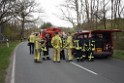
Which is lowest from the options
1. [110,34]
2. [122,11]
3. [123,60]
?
[123,60]

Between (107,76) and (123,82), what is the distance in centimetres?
148

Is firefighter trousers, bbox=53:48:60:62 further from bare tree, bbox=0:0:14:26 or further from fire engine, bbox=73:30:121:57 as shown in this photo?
bare tree, bbox=0:0:14:26

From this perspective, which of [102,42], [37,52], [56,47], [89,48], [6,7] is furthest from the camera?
[6,7]

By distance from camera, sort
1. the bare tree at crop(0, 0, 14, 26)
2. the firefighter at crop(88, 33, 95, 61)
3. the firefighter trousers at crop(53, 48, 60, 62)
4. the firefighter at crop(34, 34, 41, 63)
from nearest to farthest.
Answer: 1. the firefighter trousers at crop(53, 48, 60, 62)
2. the firefighter at crop(34, 34, 41, 63)
3. the firefighter at crop(88, 33, 95, 61)
4. the bare tree at crop(0, 0, 14, 26)

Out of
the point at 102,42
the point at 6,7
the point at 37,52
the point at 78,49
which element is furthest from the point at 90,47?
the point at 6,7

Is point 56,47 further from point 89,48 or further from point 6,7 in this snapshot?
point 6,7

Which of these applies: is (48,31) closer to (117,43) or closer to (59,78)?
(117,43)

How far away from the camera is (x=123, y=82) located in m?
11.5

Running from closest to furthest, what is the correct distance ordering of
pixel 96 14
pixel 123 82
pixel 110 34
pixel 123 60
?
pixel 123 82 → pixel 123 60 → pixel 110 34 → pixel 96 14

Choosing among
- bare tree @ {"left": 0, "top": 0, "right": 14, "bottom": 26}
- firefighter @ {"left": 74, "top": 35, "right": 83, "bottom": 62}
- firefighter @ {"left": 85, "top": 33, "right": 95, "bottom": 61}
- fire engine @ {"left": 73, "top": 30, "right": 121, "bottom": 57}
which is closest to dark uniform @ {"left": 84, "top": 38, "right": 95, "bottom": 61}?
firefighter @ {"left": 85, "top": 33, "right": 95, "bottom": 61}

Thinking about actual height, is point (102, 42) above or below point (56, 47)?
above

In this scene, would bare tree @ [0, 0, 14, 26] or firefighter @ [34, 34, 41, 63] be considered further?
bare tree @ [0, 0, 14, 26]

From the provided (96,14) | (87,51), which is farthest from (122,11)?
(87,51)

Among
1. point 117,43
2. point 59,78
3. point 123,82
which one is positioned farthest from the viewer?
point 117,43
